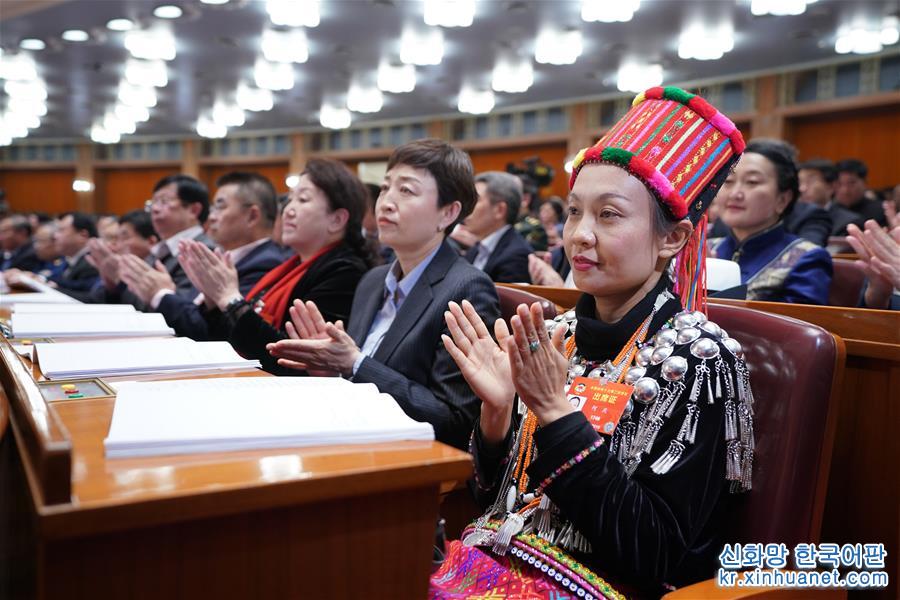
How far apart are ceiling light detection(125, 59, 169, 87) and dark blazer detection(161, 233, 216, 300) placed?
6965mm

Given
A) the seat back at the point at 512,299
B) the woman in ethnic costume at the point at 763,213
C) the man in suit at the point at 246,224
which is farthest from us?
the man in suit at the point at 246,224

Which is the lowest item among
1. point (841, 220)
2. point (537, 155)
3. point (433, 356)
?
point (433, 356)

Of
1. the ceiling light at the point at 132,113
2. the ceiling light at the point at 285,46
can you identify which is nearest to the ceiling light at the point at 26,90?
the ceiling light at the point at 132,113

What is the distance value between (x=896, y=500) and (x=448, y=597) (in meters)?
0.79

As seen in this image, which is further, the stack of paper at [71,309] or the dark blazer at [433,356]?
the stack of paper at [71,309]

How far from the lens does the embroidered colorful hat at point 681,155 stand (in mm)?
1167

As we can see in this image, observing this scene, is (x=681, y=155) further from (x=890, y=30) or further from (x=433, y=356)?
(x=890, y=30)

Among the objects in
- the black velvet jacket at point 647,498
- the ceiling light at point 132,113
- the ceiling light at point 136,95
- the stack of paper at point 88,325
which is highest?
the ceiling light at point 132,113

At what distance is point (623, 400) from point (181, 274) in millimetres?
2681

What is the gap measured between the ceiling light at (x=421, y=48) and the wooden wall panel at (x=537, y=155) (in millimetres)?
3683

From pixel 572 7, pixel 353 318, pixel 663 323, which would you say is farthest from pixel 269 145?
pixel 663 323

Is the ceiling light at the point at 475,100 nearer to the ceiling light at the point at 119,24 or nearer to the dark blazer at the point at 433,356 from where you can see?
the ceiling light at the point at 119,24

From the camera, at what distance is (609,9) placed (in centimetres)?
650

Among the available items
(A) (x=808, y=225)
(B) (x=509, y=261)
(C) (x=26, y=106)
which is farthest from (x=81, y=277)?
(C) (x=26, y=106)
